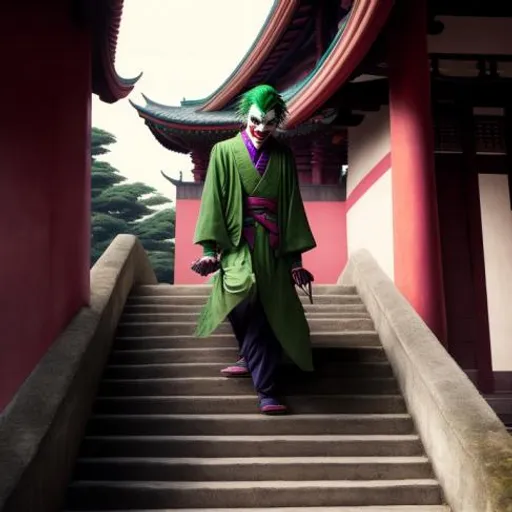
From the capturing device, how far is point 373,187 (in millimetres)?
7238

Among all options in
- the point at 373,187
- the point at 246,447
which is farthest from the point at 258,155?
the point at 373,187

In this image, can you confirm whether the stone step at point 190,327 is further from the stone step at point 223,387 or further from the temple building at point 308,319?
the stone step at point 223,387

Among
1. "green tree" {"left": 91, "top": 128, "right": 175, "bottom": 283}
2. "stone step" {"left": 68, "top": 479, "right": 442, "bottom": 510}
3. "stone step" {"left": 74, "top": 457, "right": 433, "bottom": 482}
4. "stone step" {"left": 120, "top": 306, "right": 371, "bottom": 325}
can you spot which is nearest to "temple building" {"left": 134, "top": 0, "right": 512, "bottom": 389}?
"stone step" {"left": 120, "top": 306, "right": 371, "bottom": 325}

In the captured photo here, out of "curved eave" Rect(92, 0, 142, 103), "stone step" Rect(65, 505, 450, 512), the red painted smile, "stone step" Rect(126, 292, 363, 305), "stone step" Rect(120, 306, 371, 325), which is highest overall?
"curved eave" Rect(92, 0, 142, 103)

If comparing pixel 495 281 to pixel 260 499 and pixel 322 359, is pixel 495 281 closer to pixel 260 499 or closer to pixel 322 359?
pixel 322 359

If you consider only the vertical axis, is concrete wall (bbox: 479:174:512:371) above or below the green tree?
below

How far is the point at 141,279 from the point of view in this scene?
5.98 metres

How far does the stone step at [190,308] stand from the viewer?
4945 millimetres

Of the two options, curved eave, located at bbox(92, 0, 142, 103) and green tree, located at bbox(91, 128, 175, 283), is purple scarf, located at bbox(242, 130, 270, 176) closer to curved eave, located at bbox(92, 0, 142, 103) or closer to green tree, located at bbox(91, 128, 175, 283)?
curved eave, located at bbox(92, 0, 142, 103)

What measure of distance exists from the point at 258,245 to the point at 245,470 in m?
1.26

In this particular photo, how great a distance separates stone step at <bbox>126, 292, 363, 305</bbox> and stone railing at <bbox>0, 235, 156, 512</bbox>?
2.31ft

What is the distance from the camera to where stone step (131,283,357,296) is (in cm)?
528

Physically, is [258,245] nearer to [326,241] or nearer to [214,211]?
[214,211]

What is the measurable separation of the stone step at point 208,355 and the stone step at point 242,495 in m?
1.17
